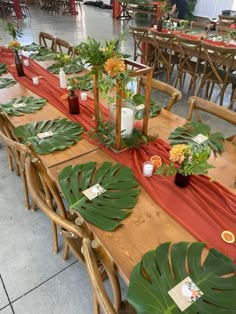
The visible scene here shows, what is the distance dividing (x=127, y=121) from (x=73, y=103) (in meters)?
0.58

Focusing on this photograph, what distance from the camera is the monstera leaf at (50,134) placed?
1.47 m

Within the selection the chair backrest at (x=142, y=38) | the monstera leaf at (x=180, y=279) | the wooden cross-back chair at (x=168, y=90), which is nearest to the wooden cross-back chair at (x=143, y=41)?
the chair backrest at (x=142, y=38)

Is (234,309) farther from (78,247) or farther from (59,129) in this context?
(59,129)

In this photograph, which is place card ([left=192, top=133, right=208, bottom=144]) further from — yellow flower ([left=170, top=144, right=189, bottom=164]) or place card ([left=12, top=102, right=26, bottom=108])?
place card ([left=12, top=102, right=26, bottom=108])

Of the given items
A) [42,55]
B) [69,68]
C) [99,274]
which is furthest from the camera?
[42,55]

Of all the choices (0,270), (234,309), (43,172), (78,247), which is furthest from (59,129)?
(234,309)

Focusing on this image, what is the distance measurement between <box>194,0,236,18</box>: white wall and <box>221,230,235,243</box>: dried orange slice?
1077 centimetres

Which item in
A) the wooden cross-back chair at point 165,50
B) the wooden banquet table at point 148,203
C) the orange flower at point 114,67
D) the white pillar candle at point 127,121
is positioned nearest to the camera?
the wooden banquet table at point 148,203

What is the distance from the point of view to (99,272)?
808mm

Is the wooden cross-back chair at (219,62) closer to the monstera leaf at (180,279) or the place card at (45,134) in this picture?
the place card at (45,134)

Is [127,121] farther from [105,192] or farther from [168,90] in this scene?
[168,90]

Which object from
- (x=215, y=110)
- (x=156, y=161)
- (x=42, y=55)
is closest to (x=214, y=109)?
(x=215, y=110)

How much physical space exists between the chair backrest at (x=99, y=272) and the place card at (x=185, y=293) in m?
0.20

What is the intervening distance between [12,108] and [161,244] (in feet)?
4.98
